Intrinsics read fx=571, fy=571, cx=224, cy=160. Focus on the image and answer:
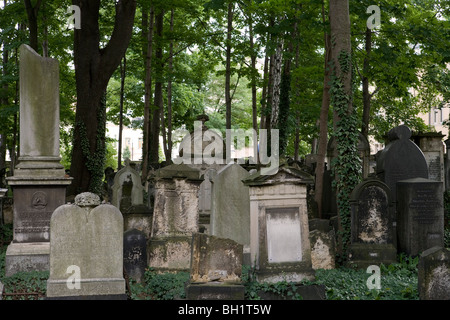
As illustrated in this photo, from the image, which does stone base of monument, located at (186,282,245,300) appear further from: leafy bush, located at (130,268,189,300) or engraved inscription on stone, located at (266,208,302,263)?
engraved inscription on stone, located at (266,208,302,263)

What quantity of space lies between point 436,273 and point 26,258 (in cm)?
697

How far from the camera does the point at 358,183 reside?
11531 millimetres

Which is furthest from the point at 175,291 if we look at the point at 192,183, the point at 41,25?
the point at 41,25

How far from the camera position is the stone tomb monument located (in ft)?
27.4

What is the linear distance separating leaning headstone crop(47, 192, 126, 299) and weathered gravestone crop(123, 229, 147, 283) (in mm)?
1661

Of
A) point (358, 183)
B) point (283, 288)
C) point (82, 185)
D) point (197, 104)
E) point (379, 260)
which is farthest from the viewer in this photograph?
point (197, 104)

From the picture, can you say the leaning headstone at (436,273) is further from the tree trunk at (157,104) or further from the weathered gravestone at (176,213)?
the tree trunk at (157,104)

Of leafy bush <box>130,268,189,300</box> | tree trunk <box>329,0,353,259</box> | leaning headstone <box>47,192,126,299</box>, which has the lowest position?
leafy bush <box>130,268,189,300</box>

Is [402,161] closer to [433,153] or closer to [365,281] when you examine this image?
[365,281]

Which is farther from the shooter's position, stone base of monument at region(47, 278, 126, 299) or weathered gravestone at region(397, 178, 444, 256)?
weathered gravestone at region(397, 178, 444, 256)

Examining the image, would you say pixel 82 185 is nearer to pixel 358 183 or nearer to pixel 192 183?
pixel 192 183

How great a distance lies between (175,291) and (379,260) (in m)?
4.27

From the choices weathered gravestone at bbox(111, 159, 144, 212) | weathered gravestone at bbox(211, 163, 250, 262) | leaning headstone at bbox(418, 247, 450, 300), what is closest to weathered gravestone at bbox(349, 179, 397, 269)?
weathered gravestone at bbox(211, 163, 250, 262)

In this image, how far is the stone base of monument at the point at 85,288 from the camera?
7.64 meters
